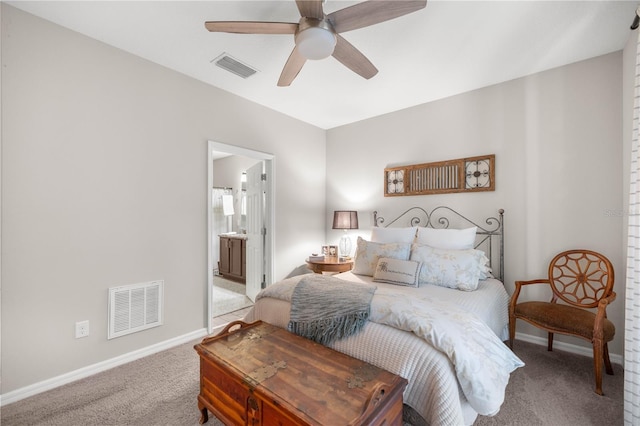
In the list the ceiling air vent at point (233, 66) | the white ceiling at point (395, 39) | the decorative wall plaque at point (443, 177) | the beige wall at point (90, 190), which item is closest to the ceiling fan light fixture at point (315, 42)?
the white ceiling at point (395, 39)

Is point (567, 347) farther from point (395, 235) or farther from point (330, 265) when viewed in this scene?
point (330, 265)

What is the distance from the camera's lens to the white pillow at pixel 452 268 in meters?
2.43

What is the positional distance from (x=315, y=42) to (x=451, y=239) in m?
2.22

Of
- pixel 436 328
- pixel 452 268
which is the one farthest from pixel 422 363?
pixel 452 268

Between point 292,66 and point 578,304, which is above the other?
point 292,66

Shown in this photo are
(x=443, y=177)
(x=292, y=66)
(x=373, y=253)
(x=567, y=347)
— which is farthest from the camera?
(x=443, y=177)

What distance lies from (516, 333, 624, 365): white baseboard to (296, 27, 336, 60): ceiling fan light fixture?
3.26 metres

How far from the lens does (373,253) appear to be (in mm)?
2939

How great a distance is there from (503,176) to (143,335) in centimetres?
395

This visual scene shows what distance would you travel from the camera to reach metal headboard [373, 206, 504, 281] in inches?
117

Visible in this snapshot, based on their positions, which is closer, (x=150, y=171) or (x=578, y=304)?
(x=578, y=304)

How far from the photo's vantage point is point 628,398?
1562mm

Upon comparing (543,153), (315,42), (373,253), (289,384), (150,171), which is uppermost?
(315,42)

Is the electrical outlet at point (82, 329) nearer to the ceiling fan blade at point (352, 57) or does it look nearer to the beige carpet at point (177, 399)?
the beige carpet at point (177, 399)
